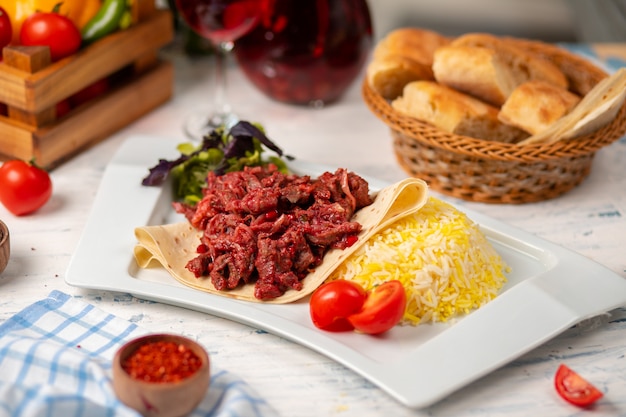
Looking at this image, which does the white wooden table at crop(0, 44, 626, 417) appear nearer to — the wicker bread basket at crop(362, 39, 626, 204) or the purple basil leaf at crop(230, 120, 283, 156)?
the wicker bread basket at crop(362, 39, 626, 204)

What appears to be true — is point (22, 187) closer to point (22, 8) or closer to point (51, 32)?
point (51, 32)

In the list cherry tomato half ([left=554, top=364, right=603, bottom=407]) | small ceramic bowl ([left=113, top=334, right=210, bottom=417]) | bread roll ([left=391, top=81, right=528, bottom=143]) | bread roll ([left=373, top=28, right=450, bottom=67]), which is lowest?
cherry tomato half ([left=554, top=364, right=603, bottom=407])

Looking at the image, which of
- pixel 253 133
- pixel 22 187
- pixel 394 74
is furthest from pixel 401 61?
pixel 22 187

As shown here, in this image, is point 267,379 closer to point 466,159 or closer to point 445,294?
point 445,294

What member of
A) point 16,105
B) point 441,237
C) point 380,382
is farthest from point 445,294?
point 16,105

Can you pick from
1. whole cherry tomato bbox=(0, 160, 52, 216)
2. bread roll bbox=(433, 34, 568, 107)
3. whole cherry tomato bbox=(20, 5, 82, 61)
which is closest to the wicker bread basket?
bread roll bbox=(433, 34, 568, 107)

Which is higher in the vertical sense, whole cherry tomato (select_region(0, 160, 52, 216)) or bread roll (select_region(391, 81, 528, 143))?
bread roll (select_region(391, 81, 528, 143))
